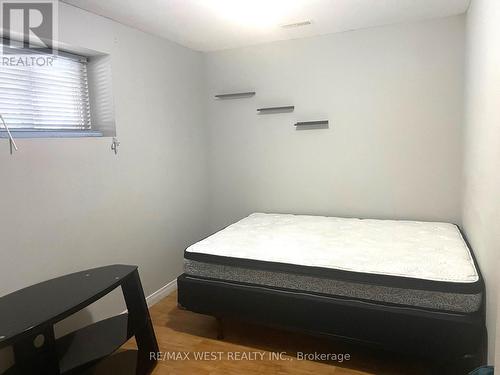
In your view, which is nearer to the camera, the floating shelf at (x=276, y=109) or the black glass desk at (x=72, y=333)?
the black glass desk at (x=72, y=333)

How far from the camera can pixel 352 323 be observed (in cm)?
203

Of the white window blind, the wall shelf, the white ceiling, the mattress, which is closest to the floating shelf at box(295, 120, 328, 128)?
the wall shelf

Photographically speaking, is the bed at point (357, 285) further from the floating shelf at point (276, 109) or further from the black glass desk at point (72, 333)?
the floating shelf at point (276, 109)

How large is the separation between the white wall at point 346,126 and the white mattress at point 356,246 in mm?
338

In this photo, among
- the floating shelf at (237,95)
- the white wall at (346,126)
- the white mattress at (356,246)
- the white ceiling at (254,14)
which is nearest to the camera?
the white mattress at (356,246)

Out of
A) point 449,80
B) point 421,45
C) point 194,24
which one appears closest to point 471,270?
point 449,80

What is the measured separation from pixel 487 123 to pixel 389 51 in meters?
1.51

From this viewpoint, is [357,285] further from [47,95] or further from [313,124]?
[47,95]

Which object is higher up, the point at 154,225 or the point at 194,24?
the point at 194,24

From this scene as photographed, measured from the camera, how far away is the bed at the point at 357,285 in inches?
72.2

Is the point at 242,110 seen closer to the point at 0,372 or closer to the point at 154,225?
the point at 154,225

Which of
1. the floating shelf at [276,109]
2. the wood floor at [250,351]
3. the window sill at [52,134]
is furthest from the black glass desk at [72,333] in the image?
the floating shelf at [276,109]

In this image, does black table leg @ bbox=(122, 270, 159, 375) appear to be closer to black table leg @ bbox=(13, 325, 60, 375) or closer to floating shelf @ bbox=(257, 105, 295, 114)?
black table leg @ bbox=(13, 325, 60, 375)

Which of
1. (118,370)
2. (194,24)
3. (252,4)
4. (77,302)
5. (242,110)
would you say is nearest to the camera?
(77,302)
